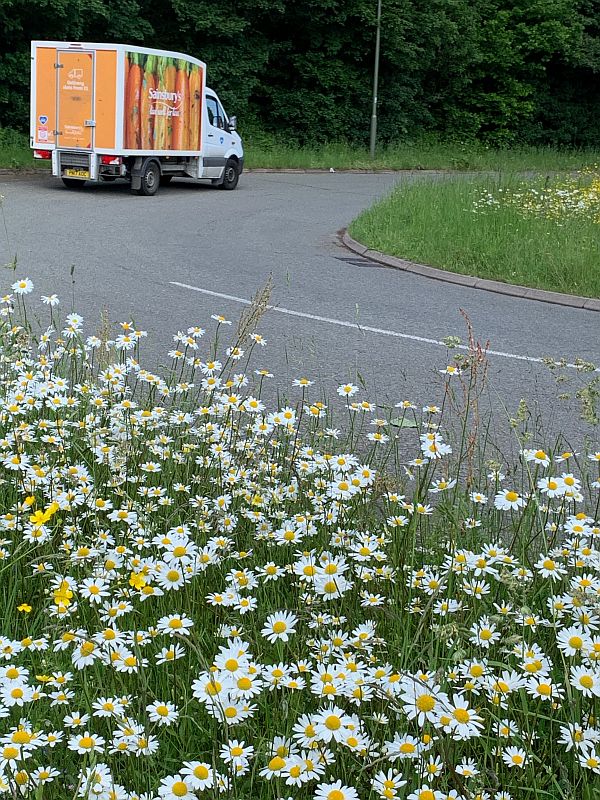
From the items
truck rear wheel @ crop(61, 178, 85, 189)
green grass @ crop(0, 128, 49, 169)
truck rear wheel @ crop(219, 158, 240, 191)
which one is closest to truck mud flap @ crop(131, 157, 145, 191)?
truck rear wheel @ crop(61, 178, 85, 189)

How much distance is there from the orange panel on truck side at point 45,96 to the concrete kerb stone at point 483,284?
9.17 metres

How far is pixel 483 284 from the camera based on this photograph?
12727mm

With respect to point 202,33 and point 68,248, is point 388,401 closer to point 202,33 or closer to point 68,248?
point 68,248

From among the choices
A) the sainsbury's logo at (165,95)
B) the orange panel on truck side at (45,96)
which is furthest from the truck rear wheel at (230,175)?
the orange panel on truck side at (45,96)

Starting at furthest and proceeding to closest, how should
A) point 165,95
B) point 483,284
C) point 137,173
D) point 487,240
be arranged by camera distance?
point 165,95
point 137,173
point 487,240
point 483,284

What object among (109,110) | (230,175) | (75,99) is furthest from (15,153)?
(109,110)

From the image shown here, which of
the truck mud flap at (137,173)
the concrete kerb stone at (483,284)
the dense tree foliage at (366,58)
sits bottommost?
the concrete kerb stone at (483,284)

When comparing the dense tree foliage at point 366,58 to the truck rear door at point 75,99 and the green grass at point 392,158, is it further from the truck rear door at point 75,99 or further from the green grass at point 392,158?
the truck rear door at point 75,99

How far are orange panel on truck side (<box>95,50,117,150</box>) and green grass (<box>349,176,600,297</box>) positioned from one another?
5.78 metres

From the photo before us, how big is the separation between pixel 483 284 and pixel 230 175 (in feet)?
43.6

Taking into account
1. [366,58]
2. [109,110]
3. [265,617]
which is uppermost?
[366,58]

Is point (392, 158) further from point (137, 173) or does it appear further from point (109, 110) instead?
point (109, 110)

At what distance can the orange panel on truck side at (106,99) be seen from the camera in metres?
20.8

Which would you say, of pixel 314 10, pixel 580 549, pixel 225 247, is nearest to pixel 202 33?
pixel 314 10
